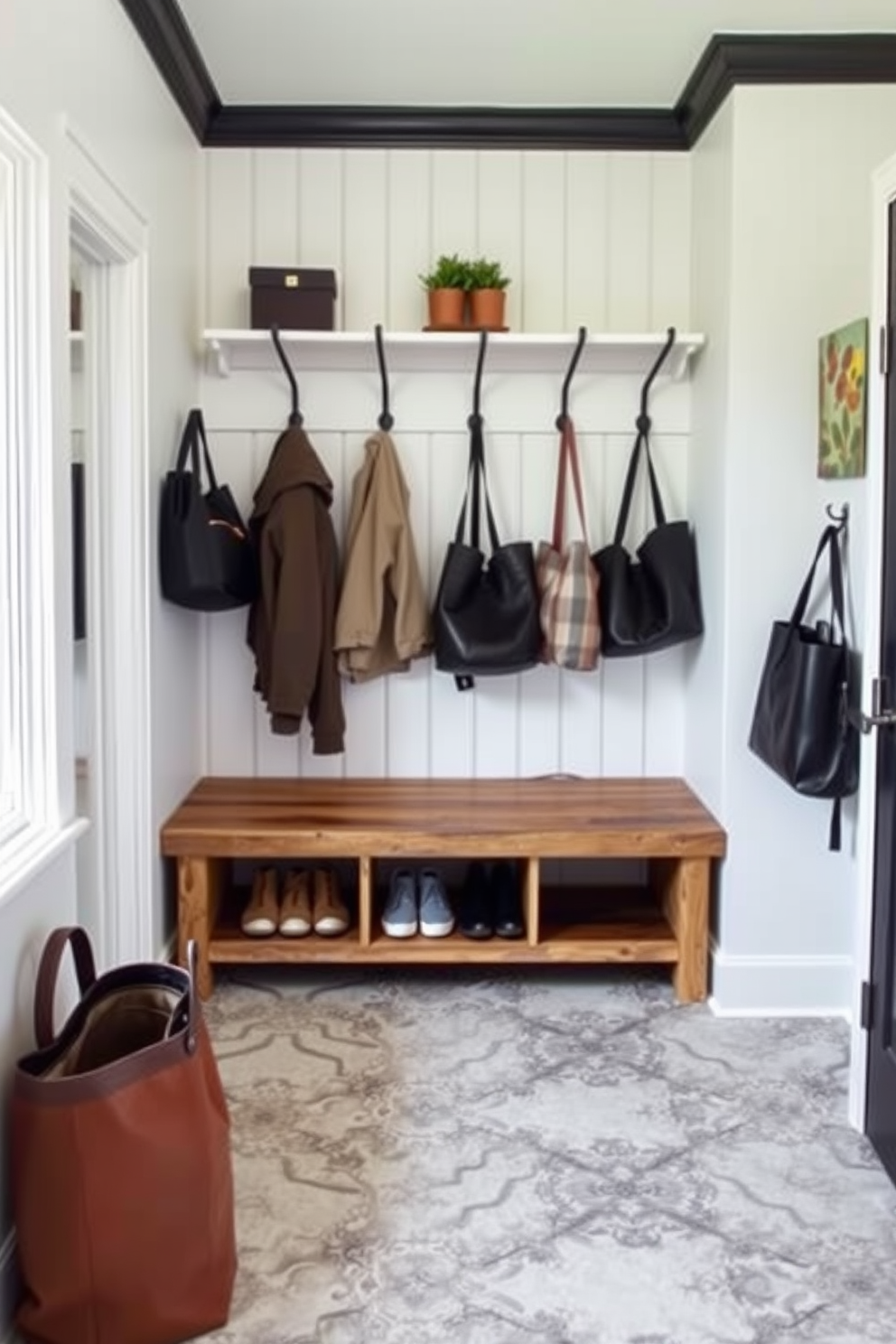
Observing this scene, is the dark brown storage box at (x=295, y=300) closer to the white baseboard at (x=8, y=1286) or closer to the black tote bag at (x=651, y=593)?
the black tote bag at (x=651, y=593)

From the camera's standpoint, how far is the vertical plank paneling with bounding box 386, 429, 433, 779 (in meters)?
3.48

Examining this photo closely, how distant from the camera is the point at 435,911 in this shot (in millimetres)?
3184

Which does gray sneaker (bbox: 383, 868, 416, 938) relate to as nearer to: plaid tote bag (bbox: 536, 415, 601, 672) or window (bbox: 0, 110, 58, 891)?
plaid tote bag (bbox: 536, 415, 601, 672)

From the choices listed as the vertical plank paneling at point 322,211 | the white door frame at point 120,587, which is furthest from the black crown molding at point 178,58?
the white door frame at point 120,587

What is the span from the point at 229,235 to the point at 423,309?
60cm

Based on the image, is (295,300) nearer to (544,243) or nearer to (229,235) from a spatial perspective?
(229,235)

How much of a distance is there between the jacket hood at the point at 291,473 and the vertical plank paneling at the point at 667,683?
978 mm

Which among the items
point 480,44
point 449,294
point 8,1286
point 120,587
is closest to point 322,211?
point 449,294

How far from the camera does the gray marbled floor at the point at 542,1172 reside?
189cm

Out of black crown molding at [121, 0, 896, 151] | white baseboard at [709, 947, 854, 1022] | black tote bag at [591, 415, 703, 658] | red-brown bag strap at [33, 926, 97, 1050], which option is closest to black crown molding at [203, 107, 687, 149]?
black crown molding at [121, 0, 896, 151]

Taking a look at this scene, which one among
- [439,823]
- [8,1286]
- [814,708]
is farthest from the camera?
[439,823]

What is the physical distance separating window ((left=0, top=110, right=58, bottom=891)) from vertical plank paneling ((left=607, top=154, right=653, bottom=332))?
1875mm

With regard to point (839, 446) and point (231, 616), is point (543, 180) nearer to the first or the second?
point (839, 446)

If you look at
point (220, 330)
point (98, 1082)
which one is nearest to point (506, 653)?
point (220, 330)
